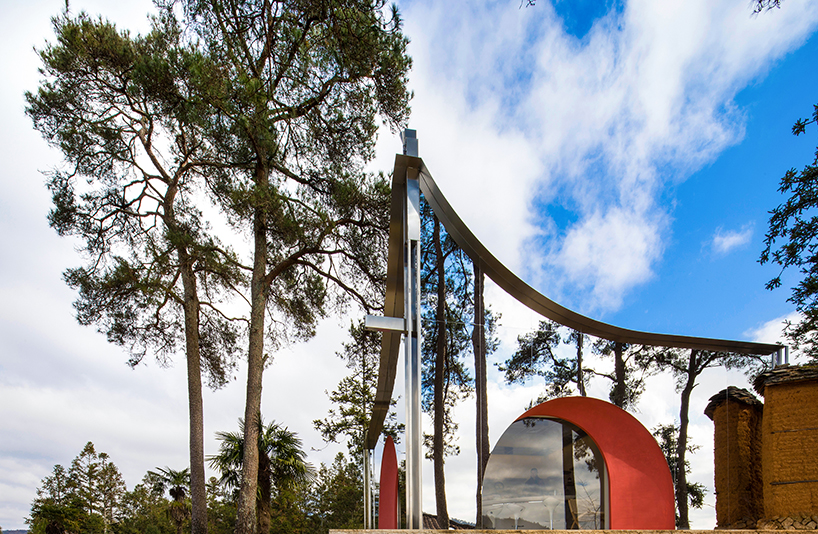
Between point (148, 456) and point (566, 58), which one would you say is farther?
point (148, 456)

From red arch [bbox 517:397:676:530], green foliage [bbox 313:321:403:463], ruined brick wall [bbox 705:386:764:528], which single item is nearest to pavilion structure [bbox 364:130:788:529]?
ruined brick wall [bbox 705:386:764:528]

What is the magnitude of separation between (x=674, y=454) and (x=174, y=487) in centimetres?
1861

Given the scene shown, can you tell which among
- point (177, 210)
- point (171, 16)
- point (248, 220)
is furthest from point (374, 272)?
point (171, 16)

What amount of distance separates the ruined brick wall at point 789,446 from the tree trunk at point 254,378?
32.8 feet

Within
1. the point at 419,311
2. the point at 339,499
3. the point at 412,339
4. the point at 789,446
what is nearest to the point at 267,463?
the point at 339,499

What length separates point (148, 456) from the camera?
24.0 m

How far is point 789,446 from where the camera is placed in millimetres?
5520

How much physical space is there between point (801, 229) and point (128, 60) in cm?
1639

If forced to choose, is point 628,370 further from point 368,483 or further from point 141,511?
point 141,511

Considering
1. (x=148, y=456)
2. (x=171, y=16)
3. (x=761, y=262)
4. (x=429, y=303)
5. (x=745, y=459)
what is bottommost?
(x=148, y=456)

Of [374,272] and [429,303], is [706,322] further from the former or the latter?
[429,303]

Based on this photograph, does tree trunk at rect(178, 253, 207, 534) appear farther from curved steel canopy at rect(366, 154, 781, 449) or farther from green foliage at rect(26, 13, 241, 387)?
curved steel canopy at rect(366, 154, 781, 449)

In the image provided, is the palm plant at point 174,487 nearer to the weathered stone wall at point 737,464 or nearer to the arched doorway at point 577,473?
the arched doorway at point 577,473

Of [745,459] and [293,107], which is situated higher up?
[293,107]
